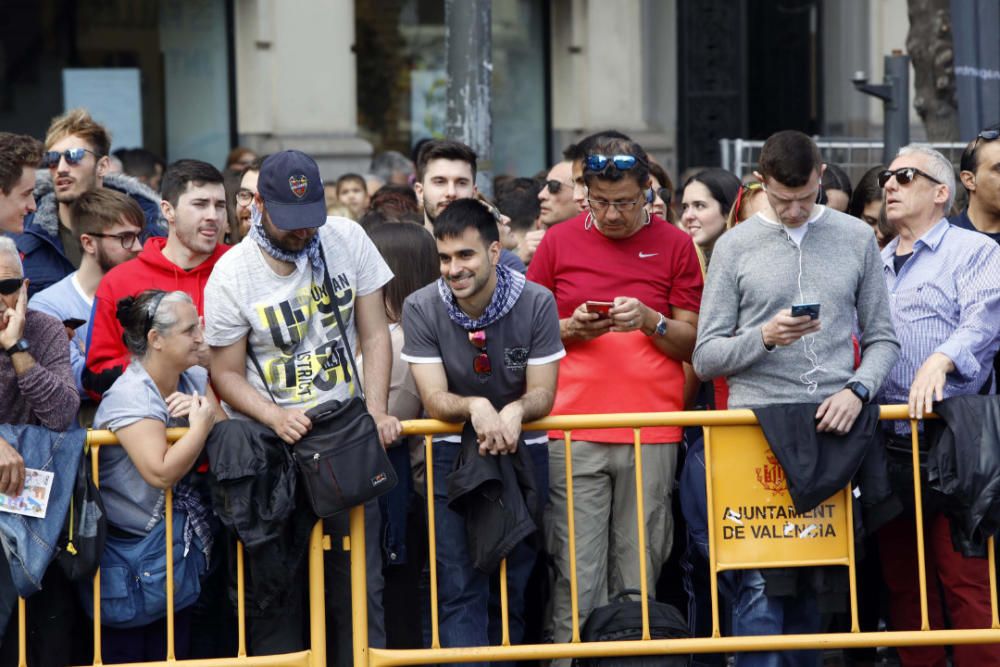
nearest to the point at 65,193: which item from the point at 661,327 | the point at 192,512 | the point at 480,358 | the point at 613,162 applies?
the point at 192,512

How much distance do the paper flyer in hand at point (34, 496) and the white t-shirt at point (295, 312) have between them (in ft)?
2.60

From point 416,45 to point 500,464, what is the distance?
1079cm

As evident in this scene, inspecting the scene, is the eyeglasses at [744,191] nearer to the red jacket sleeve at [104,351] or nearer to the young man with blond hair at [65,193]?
the red jacket sleeve at [104,351]

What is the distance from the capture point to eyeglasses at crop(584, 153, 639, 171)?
6.54 m

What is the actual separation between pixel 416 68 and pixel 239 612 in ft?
35.7

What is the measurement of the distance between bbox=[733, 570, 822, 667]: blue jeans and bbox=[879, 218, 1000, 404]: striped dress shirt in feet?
3.18

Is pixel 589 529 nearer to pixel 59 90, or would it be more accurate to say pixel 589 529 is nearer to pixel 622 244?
pixel 622 244

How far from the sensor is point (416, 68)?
53.5 feet

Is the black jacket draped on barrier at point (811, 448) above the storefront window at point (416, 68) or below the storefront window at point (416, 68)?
below

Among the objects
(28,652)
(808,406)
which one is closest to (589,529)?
(808,406)

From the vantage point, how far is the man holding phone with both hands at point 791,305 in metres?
6.19

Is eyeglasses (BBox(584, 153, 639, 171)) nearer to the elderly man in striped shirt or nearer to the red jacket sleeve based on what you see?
the elderly man in striped shirt

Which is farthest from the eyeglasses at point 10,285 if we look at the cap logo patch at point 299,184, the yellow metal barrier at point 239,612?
the cap logo patch at point 299,184

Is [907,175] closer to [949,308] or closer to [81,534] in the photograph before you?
[949,308]
